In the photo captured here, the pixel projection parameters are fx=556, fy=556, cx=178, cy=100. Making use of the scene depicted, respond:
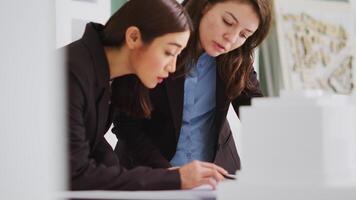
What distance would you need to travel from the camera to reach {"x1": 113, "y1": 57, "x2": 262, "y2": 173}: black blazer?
0.64 metres

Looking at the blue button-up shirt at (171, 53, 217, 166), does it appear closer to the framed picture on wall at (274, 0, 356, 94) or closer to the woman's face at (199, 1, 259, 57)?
the woman's face at (199, 1, 259, 57)

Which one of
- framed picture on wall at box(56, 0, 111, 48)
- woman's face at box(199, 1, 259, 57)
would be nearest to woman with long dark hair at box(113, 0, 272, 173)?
woman's face at box(199, 1, 259, 57)

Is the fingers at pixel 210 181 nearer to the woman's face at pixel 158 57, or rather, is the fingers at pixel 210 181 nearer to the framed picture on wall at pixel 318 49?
the woman's face at pixel 158 57

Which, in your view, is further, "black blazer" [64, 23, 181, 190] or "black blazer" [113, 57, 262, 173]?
"black blazer" [113, 57, 262, 173]

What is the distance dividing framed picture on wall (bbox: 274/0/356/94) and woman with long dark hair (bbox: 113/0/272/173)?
0.09 metres

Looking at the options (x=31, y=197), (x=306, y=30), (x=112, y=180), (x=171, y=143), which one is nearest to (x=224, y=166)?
(x=171, y=143)

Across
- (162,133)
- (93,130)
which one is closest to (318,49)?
(162,133)

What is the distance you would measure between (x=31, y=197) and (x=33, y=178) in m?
0.01

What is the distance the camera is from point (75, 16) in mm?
573

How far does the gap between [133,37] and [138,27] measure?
0.01 metres

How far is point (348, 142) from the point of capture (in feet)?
1.21

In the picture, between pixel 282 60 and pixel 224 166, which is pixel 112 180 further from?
pixel 282 60

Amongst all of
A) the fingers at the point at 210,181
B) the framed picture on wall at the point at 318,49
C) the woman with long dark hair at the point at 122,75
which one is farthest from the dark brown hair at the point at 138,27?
the framed picture on wall at the point at 318,49

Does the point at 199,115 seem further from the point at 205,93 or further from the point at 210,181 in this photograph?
the point at 210,181
